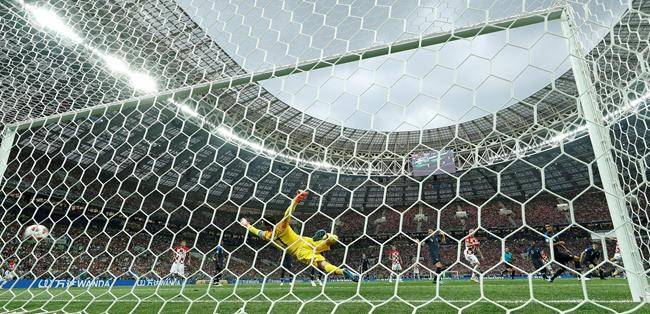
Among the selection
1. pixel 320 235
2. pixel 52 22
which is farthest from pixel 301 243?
pixel 52 22

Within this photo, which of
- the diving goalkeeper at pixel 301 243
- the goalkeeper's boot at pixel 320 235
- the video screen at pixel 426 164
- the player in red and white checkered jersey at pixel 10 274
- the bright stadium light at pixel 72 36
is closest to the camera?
the video screen at pixel 426 164

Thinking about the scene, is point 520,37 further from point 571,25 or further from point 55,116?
point 55,116

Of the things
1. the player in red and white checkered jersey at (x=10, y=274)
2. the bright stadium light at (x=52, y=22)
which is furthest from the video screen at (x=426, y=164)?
the bright stadium light at (x=52, y=22)

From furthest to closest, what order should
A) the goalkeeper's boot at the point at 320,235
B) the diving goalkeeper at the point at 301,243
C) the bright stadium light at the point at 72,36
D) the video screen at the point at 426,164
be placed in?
the bright stadium light at the point at 72,36
the goalkeeper's boot at the point at 320,235
the diving goalkeeper at the point at 301,243
the video screen at the point at 426,164

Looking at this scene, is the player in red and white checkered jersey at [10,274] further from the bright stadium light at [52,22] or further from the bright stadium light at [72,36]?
the bright stadium light at [52,22]

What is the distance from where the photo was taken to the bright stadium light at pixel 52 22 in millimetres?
6004

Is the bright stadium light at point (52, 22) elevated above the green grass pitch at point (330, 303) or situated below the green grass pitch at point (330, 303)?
above

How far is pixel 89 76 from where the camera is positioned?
726cm

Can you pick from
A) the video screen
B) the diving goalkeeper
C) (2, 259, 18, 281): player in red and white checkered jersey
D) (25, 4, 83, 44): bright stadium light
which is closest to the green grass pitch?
(2, 259, 18, 281): player in red and white checkered jersey

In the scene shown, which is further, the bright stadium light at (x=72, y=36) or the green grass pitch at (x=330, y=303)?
the bright stadium light at (x=72, y=36)

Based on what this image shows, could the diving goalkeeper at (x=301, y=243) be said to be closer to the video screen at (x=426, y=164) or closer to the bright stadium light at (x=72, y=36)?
the video screen at (x=426, y=164)

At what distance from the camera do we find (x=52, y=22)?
6.51m

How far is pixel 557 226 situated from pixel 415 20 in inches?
987

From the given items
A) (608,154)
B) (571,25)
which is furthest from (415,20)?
(608,154)
